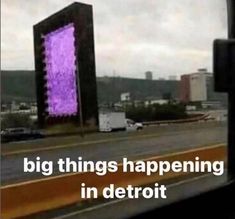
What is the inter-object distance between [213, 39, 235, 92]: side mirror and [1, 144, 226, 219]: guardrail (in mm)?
748

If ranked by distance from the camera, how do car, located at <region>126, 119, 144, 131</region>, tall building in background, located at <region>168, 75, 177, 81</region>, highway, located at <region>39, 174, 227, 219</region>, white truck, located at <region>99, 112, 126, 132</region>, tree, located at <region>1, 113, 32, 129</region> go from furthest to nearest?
tall building in background, located at <region>168, 75, 177, 81</region> → car, located at <region>126, 119, 144, 131</region> → white truck, located at <region>99, 112, 126, 132</region> → highway, located at <region>39, 174, 227, 219</region> → tree, located at <region>1, 113, 32, 129</region>

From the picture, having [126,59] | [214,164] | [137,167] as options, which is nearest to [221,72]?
[126,59]

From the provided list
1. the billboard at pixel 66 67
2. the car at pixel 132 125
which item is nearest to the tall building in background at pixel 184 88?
the car at pixel 132 125

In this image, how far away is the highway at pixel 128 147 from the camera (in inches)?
116

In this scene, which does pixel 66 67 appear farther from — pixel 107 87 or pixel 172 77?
pixel 172 77

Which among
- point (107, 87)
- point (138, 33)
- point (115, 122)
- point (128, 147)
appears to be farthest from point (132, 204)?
point (138, 33)

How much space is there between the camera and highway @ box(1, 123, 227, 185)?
295cm

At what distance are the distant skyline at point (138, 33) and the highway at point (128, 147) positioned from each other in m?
0.34

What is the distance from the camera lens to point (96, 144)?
11.1 feet

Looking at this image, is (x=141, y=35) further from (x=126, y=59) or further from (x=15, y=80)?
(x=15, y=80)

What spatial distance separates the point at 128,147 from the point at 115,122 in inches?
9.7

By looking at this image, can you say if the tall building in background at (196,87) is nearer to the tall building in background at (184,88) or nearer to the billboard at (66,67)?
the tall building in background at (184,88)

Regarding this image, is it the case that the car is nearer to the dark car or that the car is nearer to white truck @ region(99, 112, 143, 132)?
white truck @ region(99, 112, 143, 132)

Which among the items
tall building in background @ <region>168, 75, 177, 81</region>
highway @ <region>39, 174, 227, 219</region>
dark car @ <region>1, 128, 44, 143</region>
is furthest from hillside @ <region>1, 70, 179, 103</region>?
highway @ <region>39, 174, 227, 219</region>
